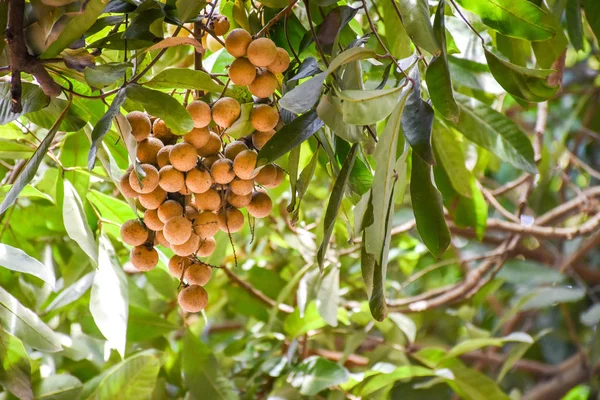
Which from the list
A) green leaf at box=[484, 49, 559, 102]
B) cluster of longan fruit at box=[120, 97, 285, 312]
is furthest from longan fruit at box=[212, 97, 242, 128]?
green leaf at box=[484, 49, 559, 102]

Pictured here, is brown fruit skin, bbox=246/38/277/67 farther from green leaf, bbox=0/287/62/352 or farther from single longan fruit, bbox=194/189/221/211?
green leaf, bbox=0/287/62/352

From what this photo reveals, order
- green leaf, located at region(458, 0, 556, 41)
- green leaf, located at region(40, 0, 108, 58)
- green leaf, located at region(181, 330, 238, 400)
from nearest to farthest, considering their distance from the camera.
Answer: green leaf, located at region(40, 0, 108, 58) < green leaf, located at region(458, 0, 556, 41) < green leaf, located at region(181, 330, 238, 400)

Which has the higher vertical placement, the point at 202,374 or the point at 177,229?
the point at 177,229

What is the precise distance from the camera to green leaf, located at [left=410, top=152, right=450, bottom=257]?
501mm

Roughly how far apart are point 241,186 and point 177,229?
0.19ft

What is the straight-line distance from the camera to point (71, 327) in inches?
42.9

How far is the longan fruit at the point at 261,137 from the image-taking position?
0.52 meters

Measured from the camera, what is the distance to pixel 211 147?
53 cm

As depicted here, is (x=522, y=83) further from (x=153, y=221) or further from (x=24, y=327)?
(x=24, y=327)

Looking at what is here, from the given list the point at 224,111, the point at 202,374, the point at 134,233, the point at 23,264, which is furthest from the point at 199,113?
the point at 202,374

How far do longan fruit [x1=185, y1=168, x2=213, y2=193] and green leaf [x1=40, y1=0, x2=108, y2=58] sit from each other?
123mm

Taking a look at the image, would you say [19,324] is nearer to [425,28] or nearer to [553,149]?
[425,28]

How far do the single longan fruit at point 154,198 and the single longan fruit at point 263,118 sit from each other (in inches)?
3.5

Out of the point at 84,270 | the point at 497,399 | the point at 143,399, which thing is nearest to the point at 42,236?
the point at 84,270
